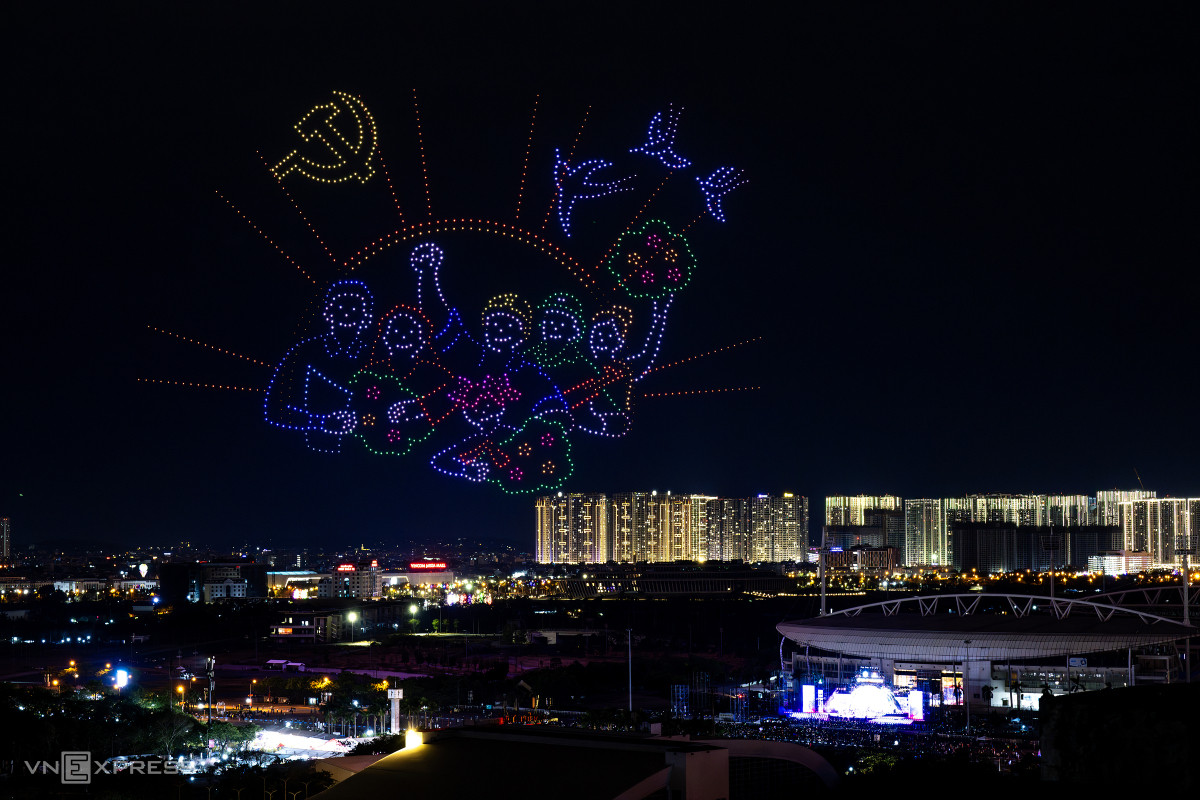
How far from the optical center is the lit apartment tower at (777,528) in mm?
178875

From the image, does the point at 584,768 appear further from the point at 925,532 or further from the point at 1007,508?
the point at 925,532

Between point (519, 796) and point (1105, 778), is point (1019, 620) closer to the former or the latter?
point (1105, 778)

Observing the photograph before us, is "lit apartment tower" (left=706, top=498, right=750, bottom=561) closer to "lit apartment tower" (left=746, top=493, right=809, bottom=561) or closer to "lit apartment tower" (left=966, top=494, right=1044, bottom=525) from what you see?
"lit apartment tower" (left=746, top=493, right=809, bottom=561)

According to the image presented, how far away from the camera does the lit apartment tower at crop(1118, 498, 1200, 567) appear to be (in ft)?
466

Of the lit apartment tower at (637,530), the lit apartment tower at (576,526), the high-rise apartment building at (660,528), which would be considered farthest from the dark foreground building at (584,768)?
the lit apartment tower at (576,526)

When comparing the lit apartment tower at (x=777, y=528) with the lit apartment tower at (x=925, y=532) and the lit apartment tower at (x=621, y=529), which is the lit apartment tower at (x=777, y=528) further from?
the lit apartment tower at (x=621, y=529)

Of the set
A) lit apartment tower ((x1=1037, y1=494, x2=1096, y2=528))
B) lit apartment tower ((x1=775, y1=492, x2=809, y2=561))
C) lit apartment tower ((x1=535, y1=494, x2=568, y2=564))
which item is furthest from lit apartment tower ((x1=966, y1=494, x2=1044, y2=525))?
lit apartment tower ((x1=535, y1=494, x2=568, y2=564))

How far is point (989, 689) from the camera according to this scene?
33938mm

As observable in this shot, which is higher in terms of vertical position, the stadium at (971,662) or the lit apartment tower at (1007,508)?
the lit apartment tower at (1007,508)

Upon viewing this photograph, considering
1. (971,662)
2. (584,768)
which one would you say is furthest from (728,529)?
(584,768)

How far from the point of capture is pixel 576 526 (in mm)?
172625

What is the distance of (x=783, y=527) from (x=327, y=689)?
147675 millimetres

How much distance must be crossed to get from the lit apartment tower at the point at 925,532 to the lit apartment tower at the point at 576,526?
155ft

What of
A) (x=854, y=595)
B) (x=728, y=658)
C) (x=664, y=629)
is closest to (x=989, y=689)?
(x=728, y=658)
